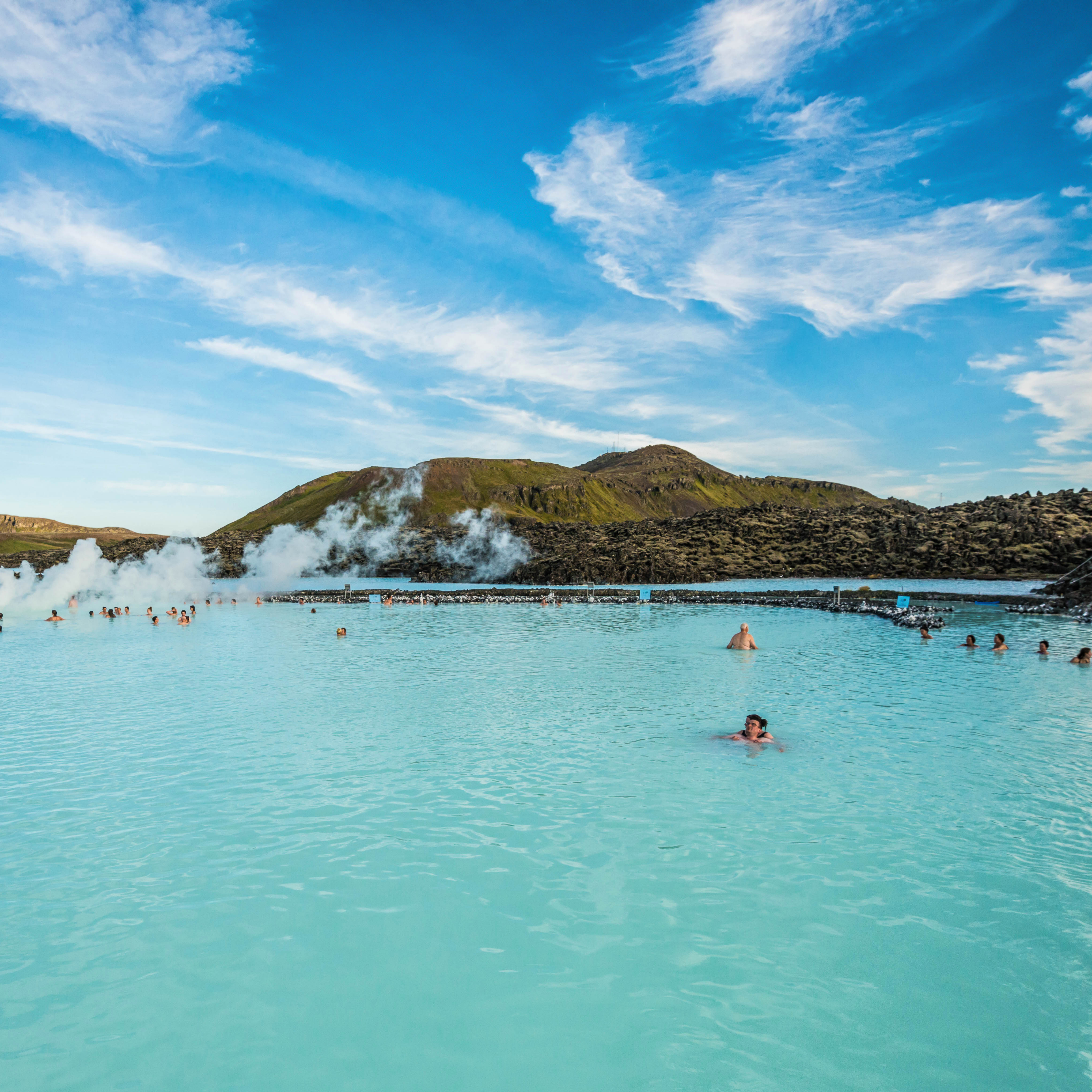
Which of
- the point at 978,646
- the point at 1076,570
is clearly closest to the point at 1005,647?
the point at 978,646

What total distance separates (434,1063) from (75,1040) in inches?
144

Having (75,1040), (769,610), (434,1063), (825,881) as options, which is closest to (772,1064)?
(434,1063)

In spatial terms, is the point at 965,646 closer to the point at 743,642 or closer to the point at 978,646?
the point at 978,646

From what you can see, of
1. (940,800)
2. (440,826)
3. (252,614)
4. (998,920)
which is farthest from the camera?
(252,614)

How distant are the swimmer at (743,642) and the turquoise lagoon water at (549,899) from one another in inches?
473

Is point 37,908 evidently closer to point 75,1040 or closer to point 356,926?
point 75,1040

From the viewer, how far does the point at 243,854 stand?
1150cm

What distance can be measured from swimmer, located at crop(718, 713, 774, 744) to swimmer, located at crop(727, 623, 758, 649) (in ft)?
55.8

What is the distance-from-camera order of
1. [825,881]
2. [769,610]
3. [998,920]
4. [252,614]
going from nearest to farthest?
[998,920] → [825,881] → [769,610] → [252,614]

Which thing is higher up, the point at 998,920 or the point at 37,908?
the point at 998,920

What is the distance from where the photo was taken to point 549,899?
1001 centimetres

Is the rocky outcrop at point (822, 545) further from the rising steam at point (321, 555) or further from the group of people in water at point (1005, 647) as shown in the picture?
the group of people in water at point (1005, 647)

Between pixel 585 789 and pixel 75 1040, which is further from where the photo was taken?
pixel 585 789

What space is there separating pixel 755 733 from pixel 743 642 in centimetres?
1798
